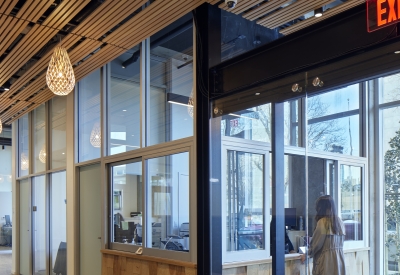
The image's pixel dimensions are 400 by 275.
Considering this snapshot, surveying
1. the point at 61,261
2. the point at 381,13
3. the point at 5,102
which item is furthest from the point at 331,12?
the point at 5,102

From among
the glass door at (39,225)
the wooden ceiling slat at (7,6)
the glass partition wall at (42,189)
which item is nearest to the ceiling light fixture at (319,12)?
the wooden ceiling slat at (7,6)

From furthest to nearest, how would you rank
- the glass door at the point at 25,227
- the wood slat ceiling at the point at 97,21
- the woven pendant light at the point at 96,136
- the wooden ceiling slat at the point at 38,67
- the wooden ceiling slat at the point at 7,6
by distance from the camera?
the glass door at the point at 25,227 → the woven pendant light at the point at 96,136 → the wooden ceiling slat at the point at 38,67 → the wood slat ceiling at the point at 97,21 → the wooden ceiling slat at the point at 7,6

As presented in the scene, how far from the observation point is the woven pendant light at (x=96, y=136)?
694cm

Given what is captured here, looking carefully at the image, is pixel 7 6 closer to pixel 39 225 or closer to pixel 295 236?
pixel 295 236

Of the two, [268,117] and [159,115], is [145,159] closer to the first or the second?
[159,115]

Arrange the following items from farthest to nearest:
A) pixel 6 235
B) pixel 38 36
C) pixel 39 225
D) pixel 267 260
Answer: pixel 6 235, pixel 39 225, pixel 38 36, pixel 267 260

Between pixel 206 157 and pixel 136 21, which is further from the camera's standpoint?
pixel 136 21

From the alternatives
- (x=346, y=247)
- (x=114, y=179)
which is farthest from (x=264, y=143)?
(x=114, y=179)

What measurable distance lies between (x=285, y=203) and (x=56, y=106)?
6.16 metres

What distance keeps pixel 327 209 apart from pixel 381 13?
65.7 inches

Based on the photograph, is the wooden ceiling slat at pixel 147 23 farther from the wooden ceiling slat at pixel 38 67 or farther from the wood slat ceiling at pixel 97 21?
the wooden ceiling slat at pixel 38 67

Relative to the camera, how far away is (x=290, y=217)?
3979 mm

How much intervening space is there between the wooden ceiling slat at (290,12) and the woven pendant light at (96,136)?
335cm

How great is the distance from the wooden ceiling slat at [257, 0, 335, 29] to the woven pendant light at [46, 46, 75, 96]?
6.79 feet
